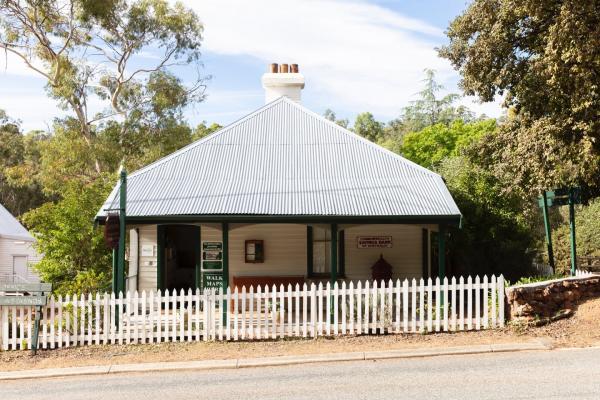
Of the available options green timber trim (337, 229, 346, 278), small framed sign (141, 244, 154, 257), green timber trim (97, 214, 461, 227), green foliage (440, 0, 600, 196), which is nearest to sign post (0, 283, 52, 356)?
green timber trim (97, 214, 461, 227)

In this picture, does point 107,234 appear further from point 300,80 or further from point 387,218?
point 300,80

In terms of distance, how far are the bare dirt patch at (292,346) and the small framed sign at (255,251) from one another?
16.7 ft

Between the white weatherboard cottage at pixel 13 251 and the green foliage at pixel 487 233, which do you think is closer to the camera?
the green foliage at pixel 487 233

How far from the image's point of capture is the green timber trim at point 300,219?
1547 cm

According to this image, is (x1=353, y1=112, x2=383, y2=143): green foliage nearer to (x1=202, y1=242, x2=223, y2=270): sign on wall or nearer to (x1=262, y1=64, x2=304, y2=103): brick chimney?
(x1=262, y1=64, x2=304, y2=103): brick chimney

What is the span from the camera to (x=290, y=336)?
1354 cm

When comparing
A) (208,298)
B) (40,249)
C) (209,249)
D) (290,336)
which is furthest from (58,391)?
(40,249)

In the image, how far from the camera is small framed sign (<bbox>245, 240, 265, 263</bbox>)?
1830 cm

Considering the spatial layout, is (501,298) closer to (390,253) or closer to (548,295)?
(548,295)

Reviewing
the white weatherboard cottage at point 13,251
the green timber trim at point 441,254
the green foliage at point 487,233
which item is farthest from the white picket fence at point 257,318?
the white weatherboard cottage at point 13,251

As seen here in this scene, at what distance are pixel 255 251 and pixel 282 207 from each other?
9.22ft

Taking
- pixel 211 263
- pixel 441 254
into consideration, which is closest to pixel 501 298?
pixel 441 254

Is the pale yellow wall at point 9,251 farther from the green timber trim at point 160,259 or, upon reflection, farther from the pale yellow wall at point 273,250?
the pale yellow wall at point 273,250

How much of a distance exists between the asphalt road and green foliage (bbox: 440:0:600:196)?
5.65m
